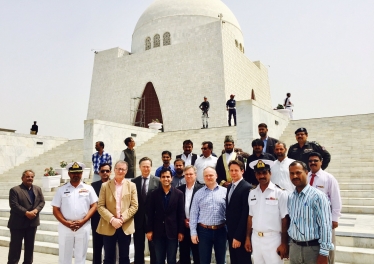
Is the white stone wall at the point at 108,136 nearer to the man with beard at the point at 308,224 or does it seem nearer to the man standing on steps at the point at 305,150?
the man standing on steps at the point at 305,150

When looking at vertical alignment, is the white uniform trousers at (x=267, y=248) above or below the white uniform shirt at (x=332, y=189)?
below

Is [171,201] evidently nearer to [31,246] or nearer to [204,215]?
[204,215]

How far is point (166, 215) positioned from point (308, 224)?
1.61 m

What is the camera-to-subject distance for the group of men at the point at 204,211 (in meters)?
2.66

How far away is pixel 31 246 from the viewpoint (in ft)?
14.4

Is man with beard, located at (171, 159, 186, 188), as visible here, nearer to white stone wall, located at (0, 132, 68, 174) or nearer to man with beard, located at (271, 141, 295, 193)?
man with beard, located at (271, 141, 295, 193)

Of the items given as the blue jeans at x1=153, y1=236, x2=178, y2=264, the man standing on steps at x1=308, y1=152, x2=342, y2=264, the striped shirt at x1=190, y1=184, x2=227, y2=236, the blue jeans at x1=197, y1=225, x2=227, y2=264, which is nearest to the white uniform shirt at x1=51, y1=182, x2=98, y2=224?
the blue jeans at x1=153, y1=236, x2=178, y2=264

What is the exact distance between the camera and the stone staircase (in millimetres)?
4008

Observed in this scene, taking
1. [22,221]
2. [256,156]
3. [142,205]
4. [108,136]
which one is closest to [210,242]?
[142,205]

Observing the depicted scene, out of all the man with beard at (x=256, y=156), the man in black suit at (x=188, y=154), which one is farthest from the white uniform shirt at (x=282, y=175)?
the man in black suit at (x=188, y=154)

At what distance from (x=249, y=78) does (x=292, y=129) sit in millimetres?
10378

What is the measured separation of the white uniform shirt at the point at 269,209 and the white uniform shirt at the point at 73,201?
6.49 feet

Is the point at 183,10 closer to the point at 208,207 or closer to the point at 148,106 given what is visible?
the point at 148,106

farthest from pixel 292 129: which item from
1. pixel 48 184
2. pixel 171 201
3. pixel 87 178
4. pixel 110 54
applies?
pixel 110 54
